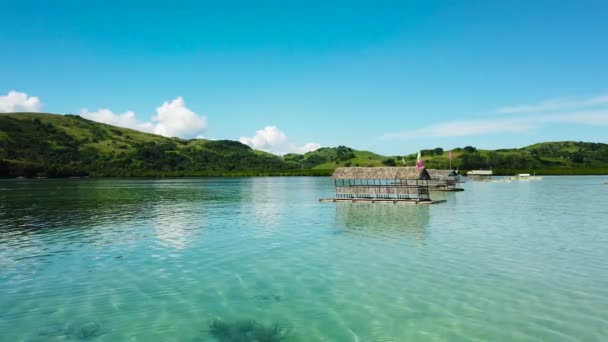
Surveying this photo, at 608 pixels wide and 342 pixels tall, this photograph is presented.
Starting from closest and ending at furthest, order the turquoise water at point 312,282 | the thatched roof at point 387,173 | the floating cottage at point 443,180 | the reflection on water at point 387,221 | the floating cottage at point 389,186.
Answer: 1. the turquoise water at point 312,282
2. the reflection on water at point 387,221
3. the thatched roof at point 387,173
4. the floating cottage at point 389,186
5. the floating cottage at point 443,180

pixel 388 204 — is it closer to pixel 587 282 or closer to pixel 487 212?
pixel 487 212

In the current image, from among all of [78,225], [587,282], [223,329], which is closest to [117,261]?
[223,329]

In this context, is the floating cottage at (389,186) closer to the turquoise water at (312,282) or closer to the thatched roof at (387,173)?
the thatched roof at (387,173)

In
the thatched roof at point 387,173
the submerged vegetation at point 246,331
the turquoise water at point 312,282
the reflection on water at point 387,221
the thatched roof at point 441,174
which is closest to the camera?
the submerged vegetation at point 246,331

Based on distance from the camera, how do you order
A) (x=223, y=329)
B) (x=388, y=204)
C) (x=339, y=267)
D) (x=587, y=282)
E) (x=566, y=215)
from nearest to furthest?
(x=223, y=329) → (x=587, y=282) → (x=339, y=267) → (x=566, y=215) → (x=388, y=204)

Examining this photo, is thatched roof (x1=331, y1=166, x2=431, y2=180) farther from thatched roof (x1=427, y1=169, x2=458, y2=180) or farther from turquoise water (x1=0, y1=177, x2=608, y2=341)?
thatched roof (x1=427, y1=169, x2=458, y2=180)

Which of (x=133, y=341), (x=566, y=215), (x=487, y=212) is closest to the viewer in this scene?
(x=133, y=341)

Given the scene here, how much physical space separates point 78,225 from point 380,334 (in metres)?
33.9

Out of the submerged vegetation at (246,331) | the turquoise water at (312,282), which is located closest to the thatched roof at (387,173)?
the turquoise water at (312,282)

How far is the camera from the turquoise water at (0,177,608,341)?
42.1 feet

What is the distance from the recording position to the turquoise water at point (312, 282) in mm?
12844

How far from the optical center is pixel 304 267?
2061 centimetres

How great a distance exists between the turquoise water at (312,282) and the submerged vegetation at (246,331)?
11cm

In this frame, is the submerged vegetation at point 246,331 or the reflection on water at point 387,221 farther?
the reflection on water at point 387,221
